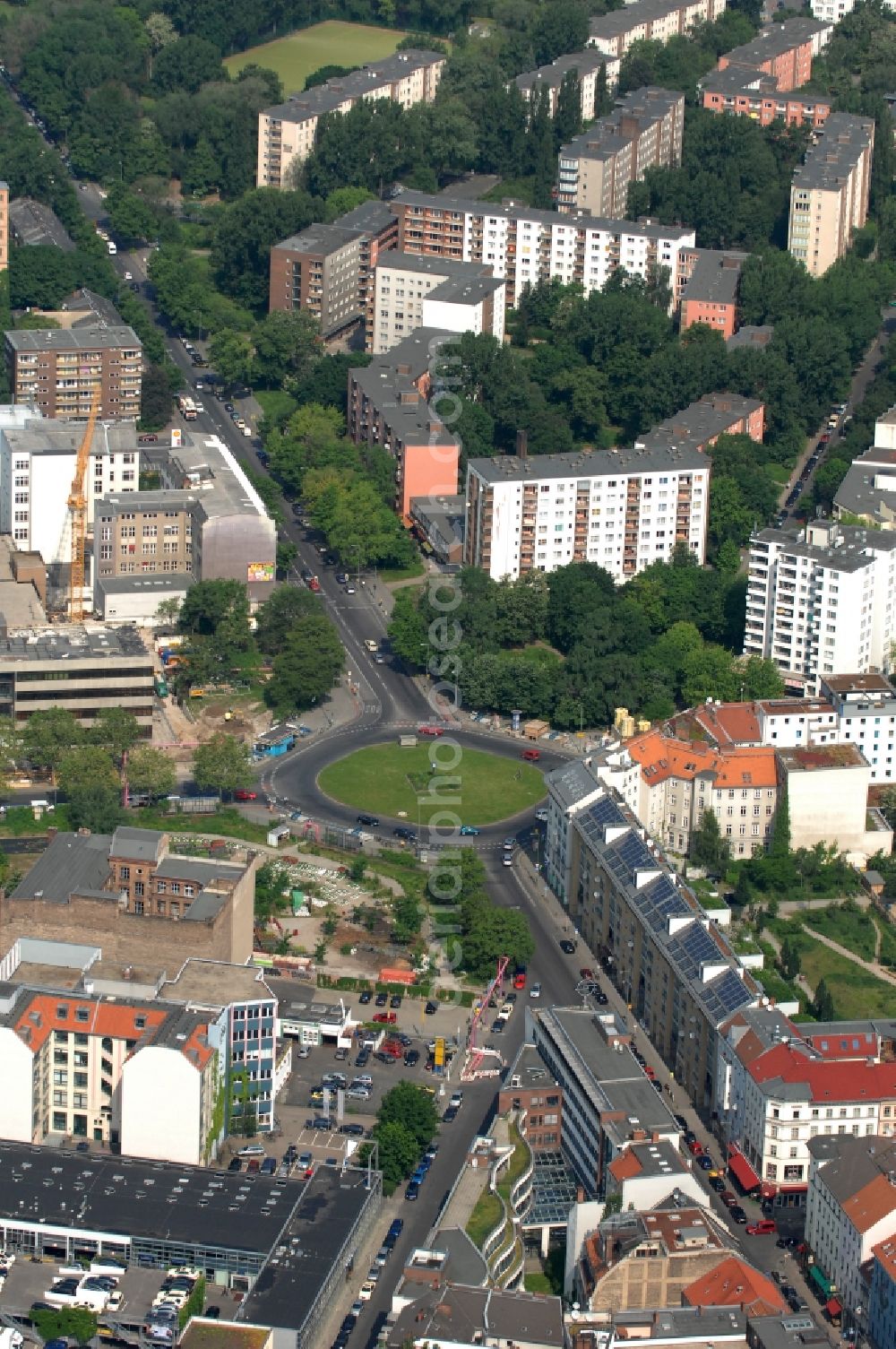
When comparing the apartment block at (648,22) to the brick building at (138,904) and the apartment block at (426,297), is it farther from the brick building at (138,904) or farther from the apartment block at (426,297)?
the brick building at (138,904)

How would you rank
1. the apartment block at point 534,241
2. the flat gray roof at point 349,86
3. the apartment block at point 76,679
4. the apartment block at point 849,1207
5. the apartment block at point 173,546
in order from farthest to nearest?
the flat gray roof at point 349,86, the apartment block at point 534,241, the apartment block at point 173,546, the apartment block at point 76,679, the apartment block at point 849,1207

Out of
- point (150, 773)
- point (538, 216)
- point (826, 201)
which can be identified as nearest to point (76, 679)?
point (150, 773)

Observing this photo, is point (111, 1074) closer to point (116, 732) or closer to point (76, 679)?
point (116, 732)

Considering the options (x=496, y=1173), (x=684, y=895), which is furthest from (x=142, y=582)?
(x=496, y=1173)

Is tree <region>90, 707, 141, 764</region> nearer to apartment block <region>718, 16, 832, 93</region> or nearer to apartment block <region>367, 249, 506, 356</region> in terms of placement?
apartment block <region>367, 249, 506, 356</region>

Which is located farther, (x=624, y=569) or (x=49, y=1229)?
(x=624, y=569)

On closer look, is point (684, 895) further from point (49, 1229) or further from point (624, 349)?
point (624, 349)

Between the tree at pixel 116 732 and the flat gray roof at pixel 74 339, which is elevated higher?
the flat gray roof at pixel 74 339

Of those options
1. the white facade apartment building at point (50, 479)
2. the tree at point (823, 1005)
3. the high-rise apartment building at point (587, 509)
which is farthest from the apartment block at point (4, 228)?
the tree at point (823, 1005)
